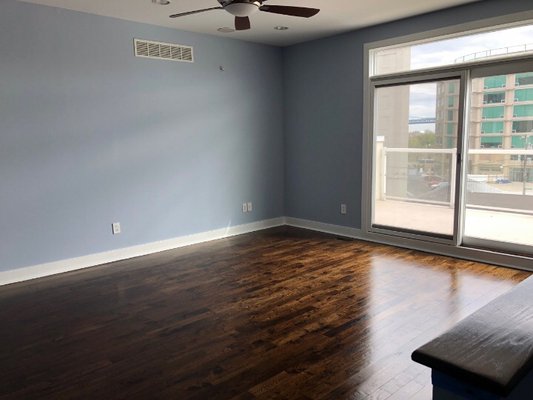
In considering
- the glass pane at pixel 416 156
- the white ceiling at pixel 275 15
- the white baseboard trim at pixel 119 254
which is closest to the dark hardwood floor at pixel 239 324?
the white baseboard trim at pixel 119 254

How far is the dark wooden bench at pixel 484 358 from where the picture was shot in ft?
4.57

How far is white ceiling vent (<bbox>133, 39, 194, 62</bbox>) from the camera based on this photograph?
4.71 meters

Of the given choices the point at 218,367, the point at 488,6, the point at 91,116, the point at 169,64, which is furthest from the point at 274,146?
the point at 218,367

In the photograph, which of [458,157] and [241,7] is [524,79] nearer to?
[458,157]

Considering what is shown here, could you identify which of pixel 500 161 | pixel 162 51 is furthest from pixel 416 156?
pixel 162 51

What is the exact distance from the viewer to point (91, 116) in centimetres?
443

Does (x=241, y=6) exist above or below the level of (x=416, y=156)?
above

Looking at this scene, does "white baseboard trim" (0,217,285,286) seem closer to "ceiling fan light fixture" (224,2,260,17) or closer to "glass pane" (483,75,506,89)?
"ceiling fan light fixture" (224,2,260,17)

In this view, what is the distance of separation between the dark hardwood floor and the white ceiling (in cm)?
260

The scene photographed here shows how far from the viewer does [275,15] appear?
445 centimetres

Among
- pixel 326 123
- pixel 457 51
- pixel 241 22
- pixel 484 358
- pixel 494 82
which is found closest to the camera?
pixel 484 358

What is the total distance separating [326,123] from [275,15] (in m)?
1.71

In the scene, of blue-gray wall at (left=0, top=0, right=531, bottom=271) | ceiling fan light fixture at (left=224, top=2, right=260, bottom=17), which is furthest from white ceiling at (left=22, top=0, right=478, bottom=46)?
ceiling fan light fixture at (left=224, top=2, right=260, bottom=17)

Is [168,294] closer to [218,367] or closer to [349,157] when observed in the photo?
[218,367]
